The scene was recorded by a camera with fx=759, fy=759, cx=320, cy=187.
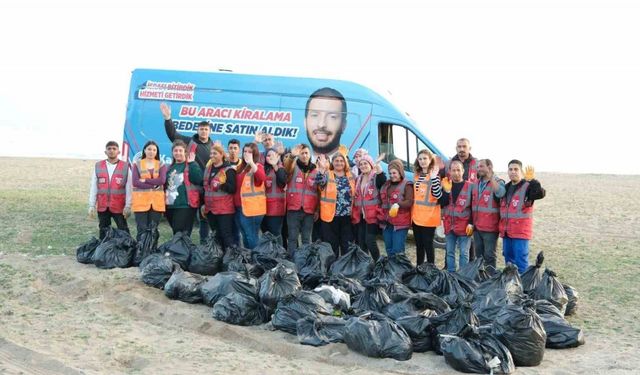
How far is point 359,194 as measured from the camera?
9.70 metres

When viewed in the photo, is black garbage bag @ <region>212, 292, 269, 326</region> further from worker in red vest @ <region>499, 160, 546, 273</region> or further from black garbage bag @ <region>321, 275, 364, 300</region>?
worker in red vest @ <region>499, 160, 546, 273</region>

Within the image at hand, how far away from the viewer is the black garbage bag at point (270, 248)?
894cm

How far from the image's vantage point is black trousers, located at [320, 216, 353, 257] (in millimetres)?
9867

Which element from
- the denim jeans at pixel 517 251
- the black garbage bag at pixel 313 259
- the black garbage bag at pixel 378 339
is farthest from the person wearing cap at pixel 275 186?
the black garbage bag at pixel 378 339

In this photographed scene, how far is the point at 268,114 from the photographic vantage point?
12062 mm

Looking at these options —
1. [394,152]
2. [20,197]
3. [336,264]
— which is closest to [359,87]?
[394,152]

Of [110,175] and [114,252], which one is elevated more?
[110,175]

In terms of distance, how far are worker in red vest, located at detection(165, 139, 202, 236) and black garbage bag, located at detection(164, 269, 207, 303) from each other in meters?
1.86

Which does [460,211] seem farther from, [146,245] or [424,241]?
[146,245]

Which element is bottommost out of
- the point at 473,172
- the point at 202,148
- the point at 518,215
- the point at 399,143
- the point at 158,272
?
the point at 158,272

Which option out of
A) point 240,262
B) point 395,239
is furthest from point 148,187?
point 395,239

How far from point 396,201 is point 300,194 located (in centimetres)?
125

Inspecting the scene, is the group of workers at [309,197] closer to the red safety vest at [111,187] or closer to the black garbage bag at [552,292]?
the red safety vest at [111,187]

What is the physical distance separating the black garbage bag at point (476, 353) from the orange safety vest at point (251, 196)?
412 cm
